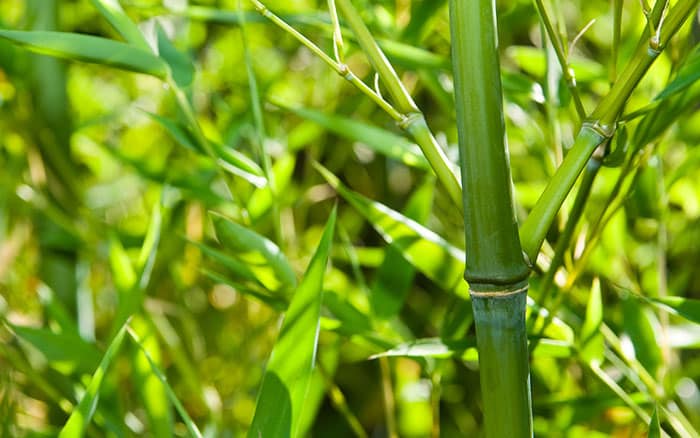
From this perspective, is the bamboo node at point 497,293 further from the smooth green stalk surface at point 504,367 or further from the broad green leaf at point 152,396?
the broad green leaf at point 152,396

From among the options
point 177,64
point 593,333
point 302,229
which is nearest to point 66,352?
point 177,64

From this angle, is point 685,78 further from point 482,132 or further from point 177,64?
point 177,64

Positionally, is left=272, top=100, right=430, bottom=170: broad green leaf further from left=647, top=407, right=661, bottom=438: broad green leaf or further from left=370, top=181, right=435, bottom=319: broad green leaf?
left=647, top=407, right=661, bottom=438: broad green leaf

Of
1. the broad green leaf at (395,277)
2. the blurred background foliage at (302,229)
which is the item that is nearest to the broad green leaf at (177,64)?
the blurred background foliage at (302,229)

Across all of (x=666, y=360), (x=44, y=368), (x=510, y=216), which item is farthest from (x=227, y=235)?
(x=44, y=368)

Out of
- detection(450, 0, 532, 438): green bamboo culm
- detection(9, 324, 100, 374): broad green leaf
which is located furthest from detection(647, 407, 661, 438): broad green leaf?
detection(9, 324, 100, 374): broad green leaf

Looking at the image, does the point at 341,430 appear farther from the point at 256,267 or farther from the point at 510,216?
the point at 510,216
